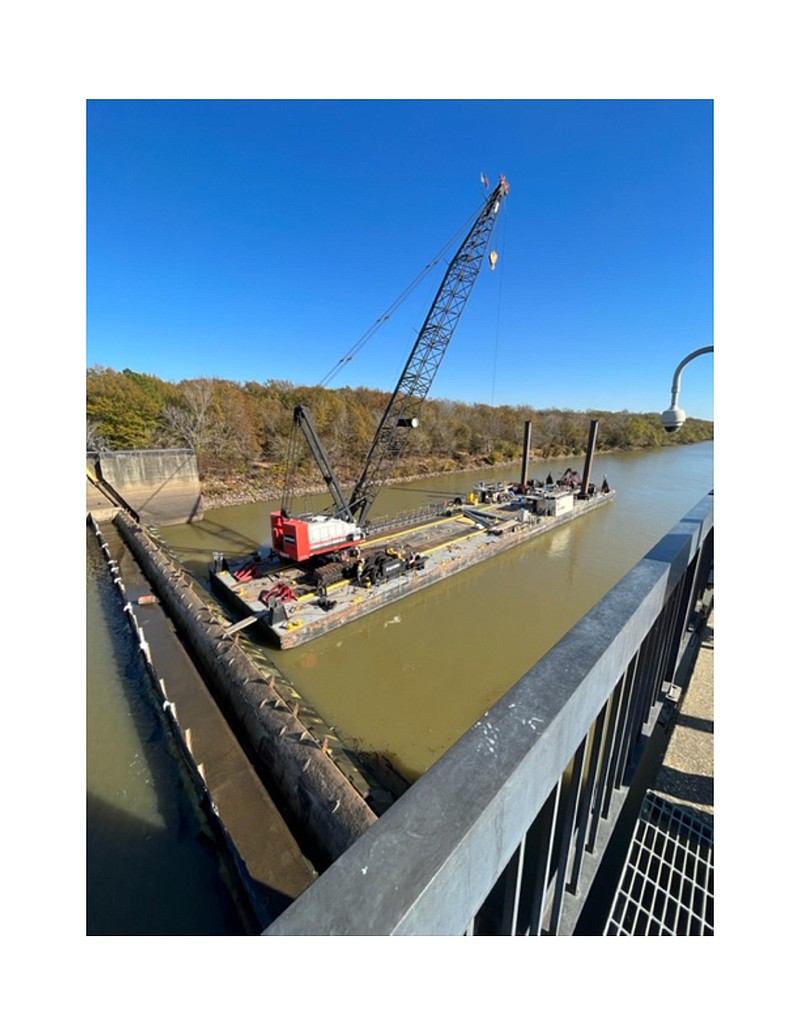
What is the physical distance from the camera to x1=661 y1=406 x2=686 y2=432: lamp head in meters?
3.13

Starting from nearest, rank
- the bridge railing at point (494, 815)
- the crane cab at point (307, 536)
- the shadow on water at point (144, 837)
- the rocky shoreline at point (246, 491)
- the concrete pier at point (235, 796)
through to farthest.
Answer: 1. the bridge railing at point (494, 815)
2. the concrete pier at point (235, 796)
3. the shadow on water at point (144, 837)
4. the crane cab at point (307, 536)
5. the rocky shoreline at point (246, 491)

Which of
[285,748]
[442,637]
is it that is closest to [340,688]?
[285,748]

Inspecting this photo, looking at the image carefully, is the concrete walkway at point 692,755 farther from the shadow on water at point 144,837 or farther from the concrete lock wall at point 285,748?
the shadow on water at point 144,837

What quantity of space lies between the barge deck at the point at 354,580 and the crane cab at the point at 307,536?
2.57 feet

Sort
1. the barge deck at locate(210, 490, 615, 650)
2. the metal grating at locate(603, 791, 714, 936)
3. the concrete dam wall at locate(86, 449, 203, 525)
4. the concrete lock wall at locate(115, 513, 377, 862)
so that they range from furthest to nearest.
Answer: the concrete dam wall at locate(86, 449, 203, 525), the barge deck at locate(210, 490, 615, 650), the concrete lock wall at locate(115, 513, 377, 862), the metal grating at locate(603, 791, 714, 936)

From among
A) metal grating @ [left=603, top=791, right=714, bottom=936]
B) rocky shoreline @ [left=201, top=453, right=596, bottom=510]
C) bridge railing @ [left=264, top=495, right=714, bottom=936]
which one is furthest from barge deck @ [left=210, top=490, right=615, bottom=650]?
rocky shoreline @ [left=201, top=453, right=596, bottom=510]

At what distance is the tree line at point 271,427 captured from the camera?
25.7m

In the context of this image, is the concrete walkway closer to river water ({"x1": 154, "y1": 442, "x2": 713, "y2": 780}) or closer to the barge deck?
river water ({"x1": 154, "y1": 442, "x2": 713, "y2": 780})

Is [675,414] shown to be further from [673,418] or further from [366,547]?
[366,547]

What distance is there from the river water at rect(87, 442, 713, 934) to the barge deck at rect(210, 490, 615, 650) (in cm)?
40

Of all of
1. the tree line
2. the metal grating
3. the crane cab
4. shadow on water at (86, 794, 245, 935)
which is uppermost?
the tree line

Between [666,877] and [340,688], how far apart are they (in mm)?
6567

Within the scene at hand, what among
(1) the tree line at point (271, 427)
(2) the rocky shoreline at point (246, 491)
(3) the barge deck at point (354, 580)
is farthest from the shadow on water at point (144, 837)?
(1) the tree line at point (271, 427)

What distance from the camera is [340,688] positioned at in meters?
8.52
